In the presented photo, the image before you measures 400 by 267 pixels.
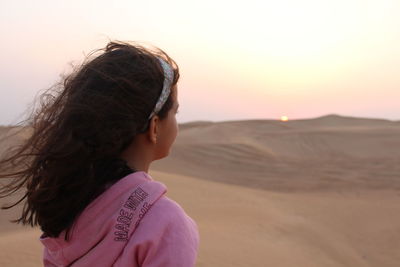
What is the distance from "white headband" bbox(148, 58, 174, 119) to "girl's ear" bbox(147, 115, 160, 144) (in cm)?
1

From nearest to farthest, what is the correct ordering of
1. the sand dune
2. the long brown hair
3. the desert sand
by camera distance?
the long brown hair → the desert sand → the sand dune

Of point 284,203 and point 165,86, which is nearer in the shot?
point 165,86

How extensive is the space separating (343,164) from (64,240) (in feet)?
47.2

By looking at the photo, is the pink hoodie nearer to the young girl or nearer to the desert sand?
the young girl

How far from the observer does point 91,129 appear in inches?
47.5

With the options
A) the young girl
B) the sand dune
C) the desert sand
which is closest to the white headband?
the young girl

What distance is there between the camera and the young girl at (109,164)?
1123 mm

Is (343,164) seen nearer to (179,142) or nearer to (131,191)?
(179,142)

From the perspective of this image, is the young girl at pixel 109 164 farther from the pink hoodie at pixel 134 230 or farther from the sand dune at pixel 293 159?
the sand dune at pixel 293 159

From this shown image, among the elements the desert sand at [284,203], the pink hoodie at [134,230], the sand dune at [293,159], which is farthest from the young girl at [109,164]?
the sand dune at [293,159]

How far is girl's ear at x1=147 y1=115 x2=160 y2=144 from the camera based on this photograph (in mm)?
1236

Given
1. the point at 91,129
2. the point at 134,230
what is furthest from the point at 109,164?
the point at 134,230

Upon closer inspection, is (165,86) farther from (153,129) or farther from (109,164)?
(109,164)

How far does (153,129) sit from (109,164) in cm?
15
